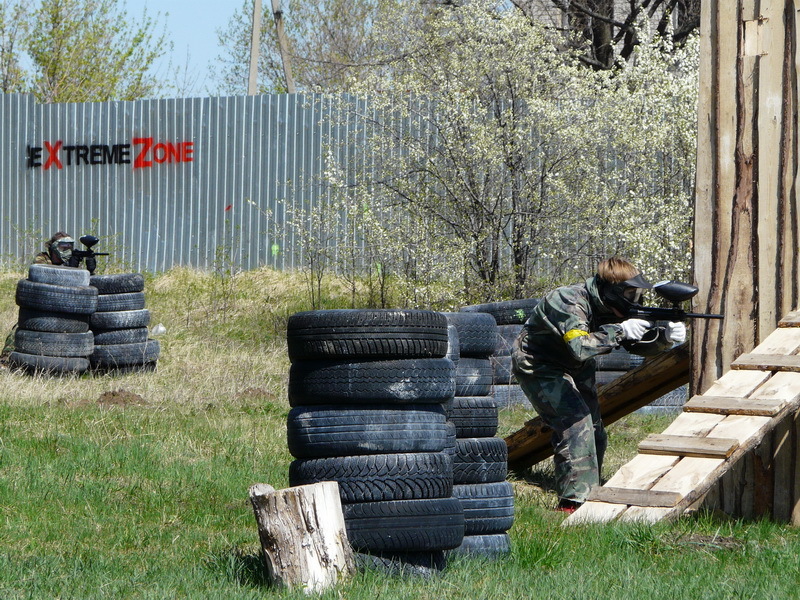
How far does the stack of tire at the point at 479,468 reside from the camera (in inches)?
214

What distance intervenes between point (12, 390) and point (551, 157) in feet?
24.9

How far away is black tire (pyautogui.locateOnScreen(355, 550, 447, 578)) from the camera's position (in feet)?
15.2

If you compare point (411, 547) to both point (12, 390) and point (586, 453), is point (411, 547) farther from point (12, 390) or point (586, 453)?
point (12, 390)

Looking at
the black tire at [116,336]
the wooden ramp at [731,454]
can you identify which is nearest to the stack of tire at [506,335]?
the wooden ramp at [731,454]

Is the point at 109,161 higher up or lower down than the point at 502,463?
higher up

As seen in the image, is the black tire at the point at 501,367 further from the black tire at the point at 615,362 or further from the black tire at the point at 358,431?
the black tire at the point at 358,431

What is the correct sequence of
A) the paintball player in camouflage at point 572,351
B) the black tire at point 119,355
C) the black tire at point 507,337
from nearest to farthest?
1. the paintball player in camouflage at point 572,351
2. the black tire at point 507,337
3. the black tire at point 119,355

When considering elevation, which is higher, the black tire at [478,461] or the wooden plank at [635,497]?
the black tire at [478,461]

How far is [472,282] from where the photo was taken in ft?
47.0

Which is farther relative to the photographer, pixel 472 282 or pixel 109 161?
pixel 109 161

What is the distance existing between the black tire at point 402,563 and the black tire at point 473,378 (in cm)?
133

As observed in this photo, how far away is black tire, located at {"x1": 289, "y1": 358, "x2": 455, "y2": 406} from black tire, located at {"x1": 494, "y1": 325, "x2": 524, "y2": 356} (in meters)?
5.56

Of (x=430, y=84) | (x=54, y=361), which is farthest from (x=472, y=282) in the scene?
(x=54, y=361)

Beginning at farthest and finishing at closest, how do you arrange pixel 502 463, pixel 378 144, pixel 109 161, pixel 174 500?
1. pixel 109 161
2. pixel 378 144
3. pixel 174 500
4. pixel 502 463
